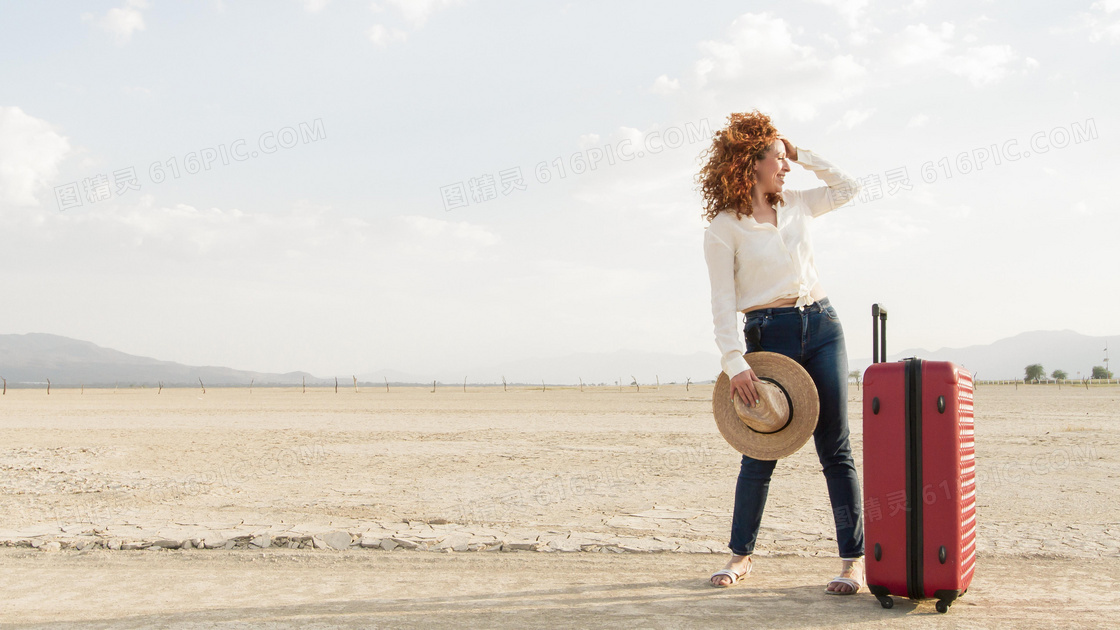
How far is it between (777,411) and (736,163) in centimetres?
106

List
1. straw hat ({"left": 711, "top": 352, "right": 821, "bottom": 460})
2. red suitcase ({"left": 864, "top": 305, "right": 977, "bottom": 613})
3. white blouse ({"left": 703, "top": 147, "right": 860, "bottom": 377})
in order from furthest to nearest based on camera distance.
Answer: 1. white blouse ({"left": 703, "top": 147, "right": 860, "bottom": 377})
2. straw hat ({"left": 711, "top": 352, "right": 821, "bottom": 460})
3. red suitcase ({"left": 864, "top": 305, "right": 977, "bottom": 613})

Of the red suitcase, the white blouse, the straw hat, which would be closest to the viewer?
the red suitcase

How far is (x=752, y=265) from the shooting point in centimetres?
318

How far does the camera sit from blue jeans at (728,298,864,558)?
3.14 meters

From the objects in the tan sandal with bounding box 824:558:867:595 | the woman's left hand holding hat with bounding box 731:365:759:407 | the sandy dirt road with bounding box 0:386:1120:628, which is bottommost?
the sandy dirt road with bounding box 0:386:1120:628

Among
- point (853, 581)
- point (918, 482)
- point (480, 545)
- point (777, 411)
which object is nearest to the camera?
point (918, 482)

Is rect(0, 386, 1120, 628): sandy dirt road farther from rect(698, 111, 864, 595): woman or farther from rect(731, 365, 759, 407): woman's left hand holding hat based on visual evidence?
rect(731, 365, 759, 407): woman's left hand holding hat

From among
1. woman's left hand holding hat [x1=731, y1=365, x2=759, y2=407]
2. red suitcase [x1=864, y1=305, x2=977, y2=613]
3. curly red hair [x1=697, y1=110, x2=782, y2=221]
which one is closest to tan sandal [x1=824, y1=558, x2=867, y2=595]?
red suitcase [x1=864, y1=305, x2=977, y2=613]

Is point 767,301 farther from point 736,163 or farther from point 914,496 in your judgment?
point 914,496

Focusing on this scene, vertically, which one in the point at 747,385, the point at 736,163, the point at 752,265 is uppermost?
the point at 736,163

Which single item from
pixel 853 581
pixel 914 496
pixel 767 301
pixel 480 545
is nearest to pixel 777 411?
pixel 767 301

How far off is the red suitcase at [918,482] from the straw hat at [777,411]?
0.23 metres

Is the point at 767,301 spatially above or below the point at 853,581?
above

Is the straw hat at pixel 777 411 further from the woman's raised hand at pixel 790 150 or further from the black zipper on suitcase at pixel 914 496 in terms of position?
the woman's raised hand at pixel 790 150
